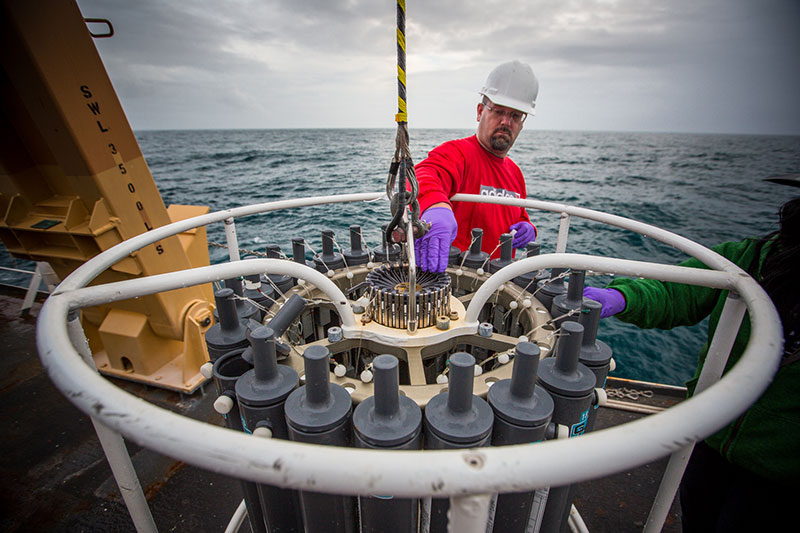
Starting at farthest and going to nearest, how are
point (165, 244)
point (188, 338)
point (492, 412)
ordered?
1. point (188, 338)
2. point (165, 244)
3. point (492, 412)

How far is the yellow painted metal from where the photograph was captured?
208 cm

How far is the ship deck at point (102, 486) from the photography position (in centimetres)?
225

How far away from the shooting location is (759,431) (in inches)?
52.9

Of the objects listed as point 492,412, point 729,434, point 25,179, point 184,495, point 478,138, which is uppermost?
point 478,138

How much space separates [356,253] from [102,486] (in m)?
2.27

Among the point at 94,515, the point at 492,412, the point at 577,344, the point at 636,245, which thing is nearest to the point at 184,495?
the point at 94,515

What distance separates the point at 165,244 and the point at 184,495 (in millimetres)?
1759

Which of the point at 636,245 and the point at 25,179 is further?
the point at 636,245

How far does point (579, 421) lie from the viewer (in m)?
1.32

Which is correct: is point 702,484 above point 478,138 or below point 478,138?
below

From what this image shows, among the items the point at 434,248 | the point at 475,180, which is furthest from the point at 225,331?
the point at 475,180

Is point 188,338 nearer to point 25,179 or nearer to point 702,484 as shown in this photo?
point 25,179

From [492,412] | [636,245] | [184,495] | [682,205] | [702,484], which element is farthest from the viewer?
[682,205]

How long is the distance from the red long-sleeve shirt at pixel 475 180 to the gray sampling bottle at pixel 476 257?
1.92ft
